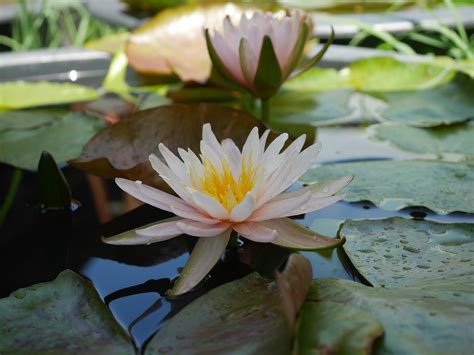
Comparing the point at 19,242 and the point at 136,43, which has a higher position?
the point at 136,43

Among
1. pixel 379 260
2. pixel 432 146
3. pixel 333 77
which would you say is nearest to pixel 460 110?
pixel 432 146

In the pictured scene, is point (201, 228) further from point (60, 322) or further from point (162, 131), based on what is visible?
point (162, 131)

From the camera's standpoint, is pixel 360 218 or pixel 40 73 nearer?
pixel 360 218

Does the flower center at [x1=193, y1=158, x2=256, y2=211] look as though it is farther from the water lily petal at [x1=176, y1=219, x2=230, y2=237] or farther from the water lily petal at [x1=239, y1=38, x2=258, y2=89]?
the water lily petal at [x1=239, y1=38, x2=258, y2=89]

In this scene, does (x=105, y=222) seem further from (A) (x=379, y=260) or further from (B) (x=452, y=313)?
(B) (x=452, y=313)

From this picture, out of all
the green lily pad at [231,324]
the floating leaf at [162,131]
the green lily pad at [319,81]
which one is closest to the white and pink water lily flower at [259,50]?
the floating leaf at [162,131]

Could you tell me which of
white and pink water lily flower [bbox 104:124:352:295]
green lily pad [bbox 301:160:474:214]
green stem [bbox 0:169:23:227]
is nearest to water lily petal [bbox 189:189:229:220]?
white and pink water lily flower [bbox 104:124:352:295]

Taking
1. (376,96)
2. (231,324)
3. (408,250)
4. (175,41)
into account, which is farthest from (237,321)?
(175,41)
